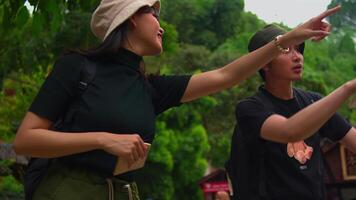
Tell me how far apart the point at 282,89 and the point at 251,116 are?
0.29 m

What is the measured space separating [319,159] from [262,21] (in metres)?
60.4

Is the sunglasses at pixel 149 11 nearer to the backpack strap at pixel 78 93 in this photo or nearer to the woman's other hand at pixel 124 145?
the backpack strap at pixel 78 93

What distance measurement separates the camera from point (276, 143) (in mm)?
3357

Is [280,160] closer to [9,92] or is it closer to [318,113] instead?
[318,113]

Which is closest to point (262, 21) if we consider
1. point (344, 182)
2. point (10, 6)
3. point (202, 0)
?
point (202, 0)

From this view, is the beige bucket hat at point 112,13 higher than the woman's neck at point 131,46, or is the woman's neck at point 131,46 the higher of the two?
the beige bucket hat at point 112,13

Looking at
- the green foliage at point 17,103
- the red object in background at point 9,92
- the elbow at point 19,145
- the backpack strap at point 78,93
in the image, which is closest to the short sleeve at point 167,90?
the backpack strap at point 78,93

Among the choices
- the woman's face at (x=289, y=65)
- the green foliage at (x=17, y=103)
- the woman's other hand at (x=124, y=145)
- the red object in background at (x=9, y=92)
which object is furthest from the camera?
the red object in background at (x=9, y=92)

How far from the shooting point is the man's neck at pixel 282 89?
11.6 feet

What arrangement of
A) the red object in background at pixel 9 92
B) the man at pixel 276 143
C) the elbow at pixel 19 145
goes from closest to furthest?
the elbow at pixel 19 145 → the man at pixel 276 143 → the red object in background at pixel 9 92

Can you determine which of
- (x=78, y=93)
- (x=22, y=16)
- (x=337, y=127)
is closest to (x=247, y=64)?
(x=78, y=93)

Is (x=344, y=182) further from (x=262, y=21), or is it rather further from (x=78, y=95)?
(x=262, y=21)

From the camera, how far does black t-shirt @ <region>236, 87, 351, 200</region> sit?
129 inches

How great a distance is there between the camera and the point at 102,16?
112 inches
